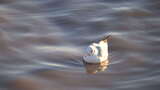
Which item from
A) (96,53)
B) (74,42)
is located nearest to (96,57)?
(96,53)

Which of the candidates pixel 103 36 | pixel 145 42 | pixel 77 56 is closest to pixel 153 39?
pixel 145 42

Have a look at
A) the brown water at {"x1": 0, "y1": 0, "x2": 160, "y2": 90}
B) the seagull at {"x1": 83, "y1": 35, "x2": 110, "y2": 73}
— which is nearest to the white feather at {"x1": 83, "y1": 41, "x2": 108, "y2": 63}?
the seagull at {"x1": 83, "y1": 35, "x2": 110, "y2": 73}

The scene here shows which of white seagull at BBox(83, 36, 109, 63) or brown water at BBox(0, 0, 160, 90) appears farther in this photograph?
white seagull at BBox(83, 36, 109, 63)

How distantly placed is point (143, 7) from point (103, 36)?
2068mm

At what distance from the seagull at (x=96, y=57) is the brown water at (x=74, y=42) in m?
0.13

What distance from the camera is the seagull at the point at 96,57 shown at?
7.98 metres

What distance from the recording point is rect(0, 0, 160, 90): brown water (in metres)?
7.83

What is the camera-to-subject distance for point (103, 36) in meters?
9.44

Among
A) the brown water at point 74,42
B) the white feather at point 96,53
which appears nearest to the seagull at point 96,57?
the white feather at point 96,53

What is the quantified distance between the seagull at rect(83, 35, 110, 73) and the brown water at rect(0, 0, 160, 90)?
0.43 feet

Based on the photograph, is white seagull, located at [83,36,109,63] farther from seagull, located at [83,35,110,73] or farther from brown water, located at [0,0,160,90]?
brown water, located at [0,0,160,90]

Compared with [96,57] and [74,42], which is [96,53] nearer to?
[96,57]

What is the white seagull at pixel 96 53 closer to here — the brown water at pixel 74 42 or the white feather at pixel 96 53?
the white feather at pixel 96 53

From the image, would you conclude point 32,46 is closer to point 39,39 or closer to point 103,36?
point 39,39
